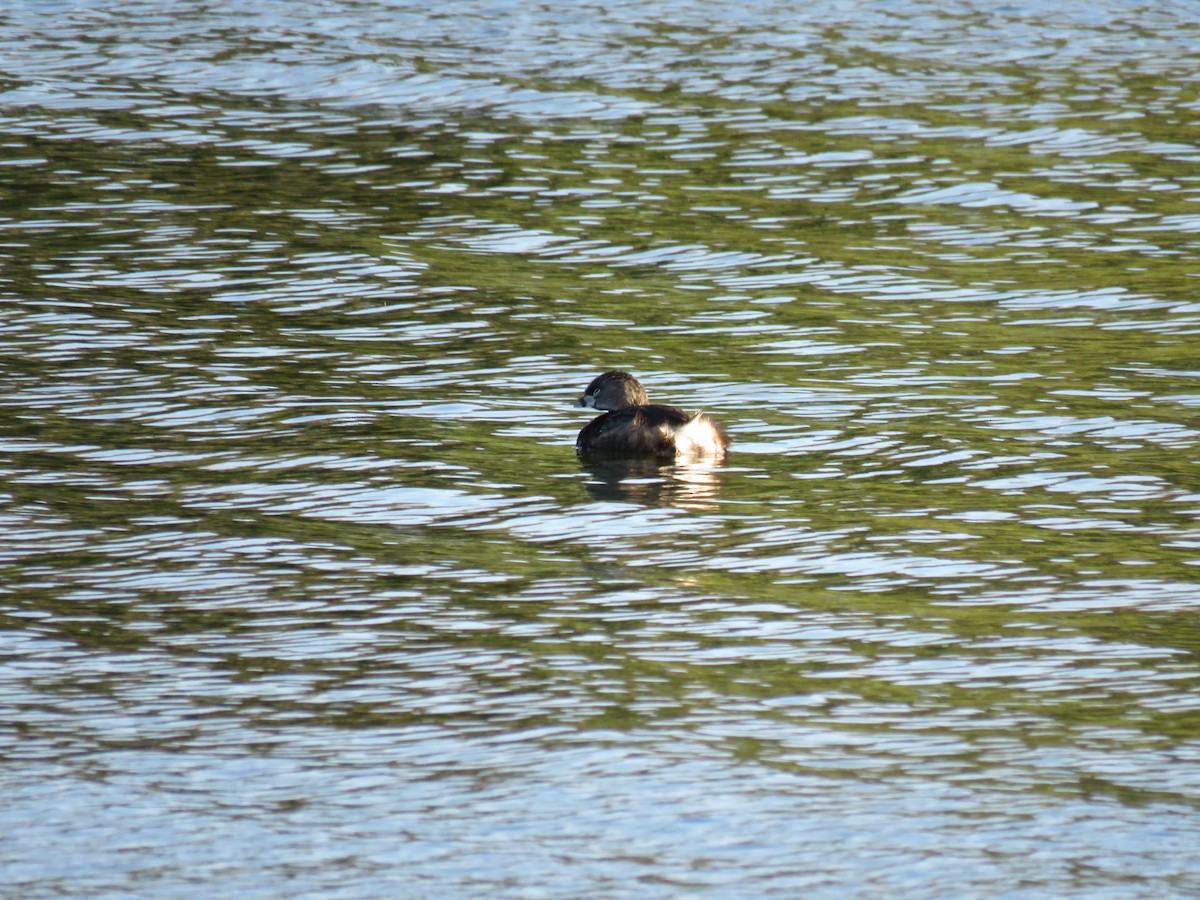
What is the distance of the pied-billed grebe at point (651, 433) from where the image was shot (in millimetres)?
12359

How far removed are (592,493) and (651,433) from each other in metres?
0.87

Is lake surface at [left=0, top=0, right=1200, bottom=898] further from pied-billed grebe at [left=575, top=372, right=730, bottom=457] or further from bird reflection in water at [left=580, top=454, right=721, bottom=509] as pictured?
pied-billed grebe at [left=575, top=372, right=730, bottom=457]

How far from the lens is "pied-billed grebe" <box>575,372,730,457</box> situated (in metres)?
12.4

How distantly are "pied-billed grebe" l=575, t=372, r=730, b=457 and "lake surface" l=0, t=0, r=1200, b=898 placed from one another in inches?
6.0

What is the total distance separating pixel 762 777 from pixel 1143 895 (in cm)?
150

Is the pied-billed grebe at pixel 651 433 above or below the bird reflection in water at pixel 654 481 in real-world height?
above

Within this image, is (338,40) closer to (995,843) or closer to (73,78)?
(73,78)

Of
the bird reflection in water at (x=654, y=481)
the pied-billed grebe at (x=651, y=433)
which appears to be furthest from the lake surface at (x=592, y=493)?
the pied-billed grebe at (x=651, y=433)

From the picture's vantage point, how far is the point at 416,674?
8.78m

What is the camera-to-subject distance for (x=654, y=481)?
12.3 m

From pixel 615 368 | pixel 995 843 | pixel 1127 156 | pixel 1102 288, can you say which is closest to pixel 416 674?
pixel 995 843

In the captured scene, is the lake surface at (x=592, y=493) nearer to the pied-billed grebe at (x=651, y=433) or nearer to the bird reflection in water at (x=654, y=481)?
the bird reflection in water at (x=654, y=481)

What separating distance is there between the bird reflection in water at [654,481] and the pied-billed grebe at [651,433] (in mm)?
70

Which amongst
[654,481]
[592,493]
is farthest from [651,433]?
[592,493]
